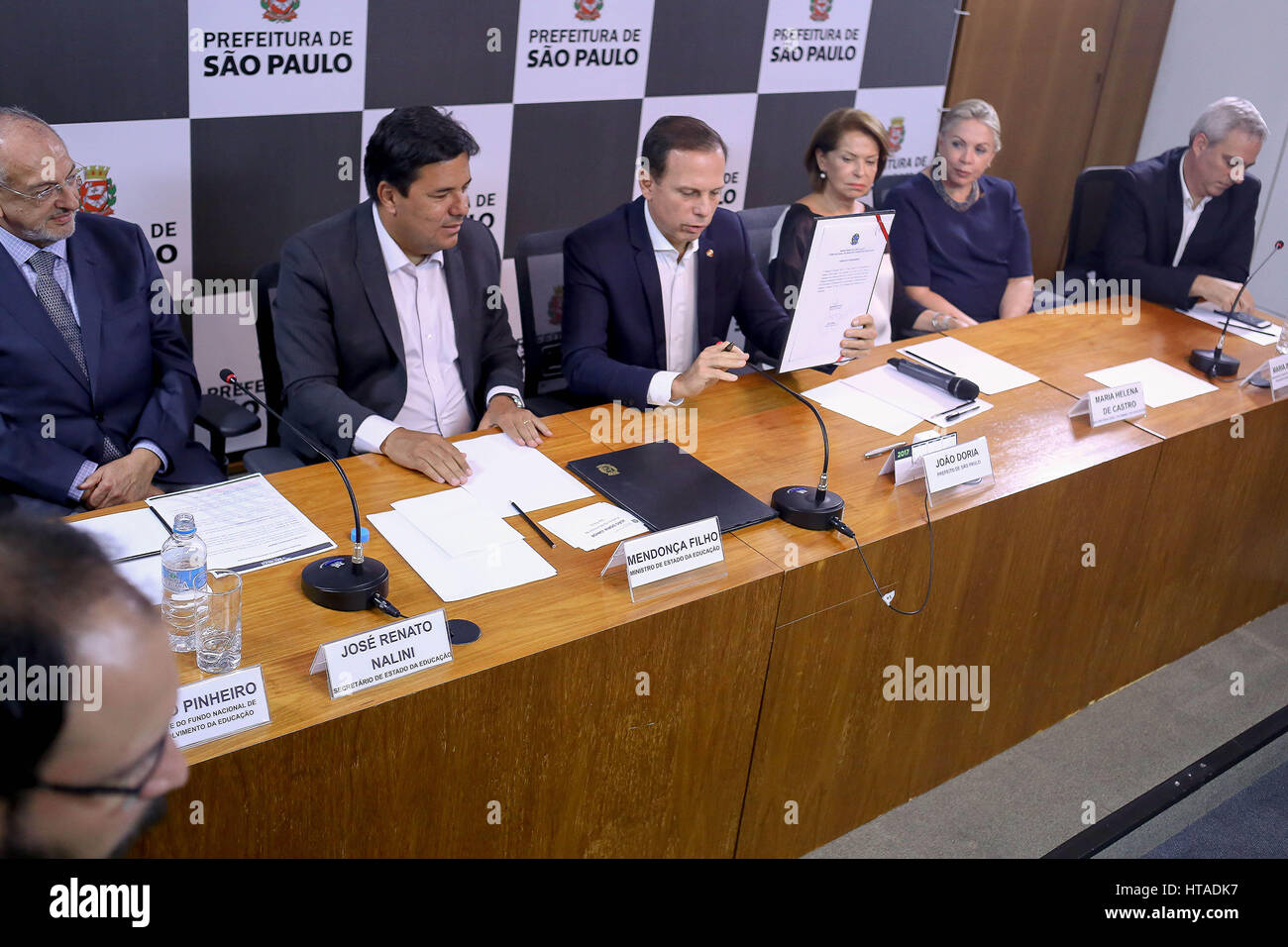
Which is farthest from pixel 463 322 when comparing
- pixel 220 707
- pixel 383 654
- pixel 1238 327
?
pixel 1238 327

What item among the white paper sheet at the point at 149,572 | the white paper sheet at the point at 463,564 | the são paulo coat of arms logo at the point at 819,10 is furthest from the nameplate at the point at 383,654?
the são paulo coat of arms logo at the point at 819,10

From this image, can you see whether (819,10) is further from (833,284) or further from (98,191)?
(98,191)

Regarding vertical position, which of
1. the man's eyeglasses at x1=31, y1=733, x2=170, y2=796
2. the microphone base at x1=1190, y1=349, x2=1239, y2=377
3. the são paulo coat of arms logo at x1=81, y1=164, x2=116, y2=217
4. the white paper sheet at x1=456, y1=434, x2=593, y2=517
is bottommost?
the white paper sheet at x1=456, y1=434, x2=593, y2=517

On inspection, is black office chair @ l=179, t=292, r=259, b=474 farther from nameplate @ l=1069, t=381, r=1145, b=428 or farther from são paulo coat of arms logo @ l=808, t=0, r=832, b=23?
são paulo coat of arms logo @ l=808, t=0, r=832, b=23

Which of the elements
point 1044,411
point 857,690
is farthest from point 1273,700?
point 857,690

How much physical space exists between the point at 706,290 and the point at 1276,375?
57.4 inches

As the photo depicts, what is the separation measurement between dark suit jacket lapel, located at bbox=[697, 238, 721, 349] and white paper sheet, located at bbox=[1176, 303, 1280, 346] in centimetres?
156

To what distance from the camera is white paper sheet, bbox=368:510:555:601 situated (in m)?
1.74

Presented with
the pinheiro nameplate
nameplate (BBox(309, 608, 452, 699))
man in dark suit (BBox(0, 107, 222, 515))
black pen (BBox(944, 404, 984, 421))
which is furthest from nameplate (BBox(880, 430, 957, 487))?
man in dark suit (BBox(0, 107, 222, 515))

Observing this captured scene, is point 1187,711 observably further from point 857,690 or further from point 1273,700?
point 857,690

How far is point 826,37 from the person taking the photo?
168 inches

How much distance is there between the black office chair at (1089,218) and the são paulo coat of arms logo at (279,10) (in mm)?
2466

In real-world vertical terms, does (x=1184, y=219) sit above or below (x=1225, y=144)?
below

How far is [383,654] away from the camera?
A: 1.50 m
